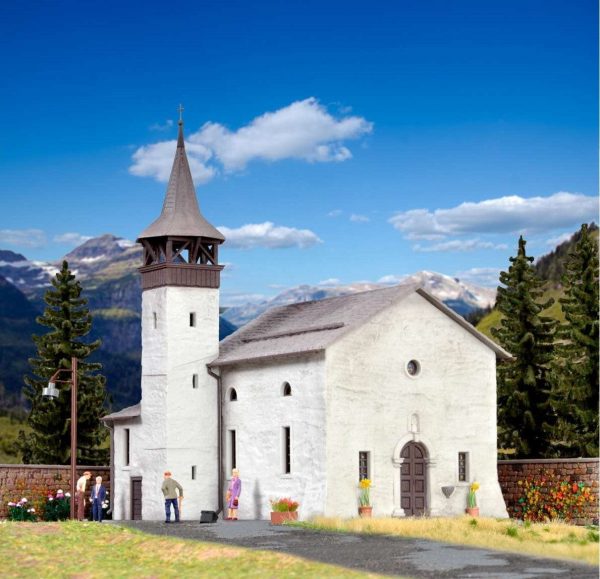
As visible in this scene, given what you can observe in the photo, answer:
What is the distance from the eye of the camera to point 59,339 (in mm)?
52938

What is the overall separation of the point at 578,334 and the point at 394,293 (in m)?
11.3

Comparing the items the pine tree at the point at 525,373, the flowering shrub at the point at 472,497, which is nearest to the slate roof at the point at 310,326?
the flowering shrub at the point at 472,497

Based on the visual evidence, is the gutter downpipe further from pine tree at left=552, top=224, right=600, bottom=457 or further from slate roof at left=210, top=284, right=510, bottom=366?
pine tree at left=552, top=224, right=600, bottom=457

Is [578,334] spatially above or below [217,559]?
above

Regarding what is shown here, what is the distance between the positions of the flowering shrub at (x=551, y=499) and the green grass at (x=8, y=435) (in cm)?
5648

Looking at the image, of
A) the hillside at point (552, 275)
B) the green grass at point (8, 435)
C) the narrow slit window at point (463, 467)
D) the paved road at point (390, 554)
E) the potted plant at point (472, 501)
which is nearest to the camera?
the paved road at point (390, 554)

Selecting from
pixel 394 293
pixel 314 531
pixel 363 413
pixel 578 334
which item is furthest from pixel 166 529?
pixel 578 334

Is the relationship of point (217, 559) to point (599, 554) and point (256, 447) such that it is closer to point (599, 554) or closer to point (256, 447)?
point (599, 554)

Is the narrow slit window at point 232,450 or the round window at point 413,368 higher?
the round window at point 413,368

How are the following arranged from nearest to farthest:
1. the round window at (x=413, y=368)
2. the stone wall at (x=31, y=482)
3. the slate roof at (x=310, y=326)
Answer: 1. the slate roof at (x=310, y=326)
2. the round window at (x=413, y=368)
3. the stone wall at (x=31, y=482)

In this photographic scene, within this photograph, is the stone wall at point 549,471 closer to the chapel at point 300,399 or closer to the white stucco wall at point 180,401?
the chapel at point 300,399

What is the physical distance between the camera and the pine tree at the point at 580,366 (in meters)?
44.9

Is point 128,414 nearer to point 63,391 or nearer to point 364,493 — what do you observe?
point 63,391

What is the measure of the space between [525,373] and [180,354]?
613 inches
